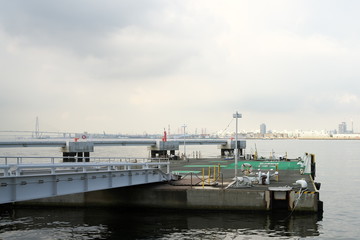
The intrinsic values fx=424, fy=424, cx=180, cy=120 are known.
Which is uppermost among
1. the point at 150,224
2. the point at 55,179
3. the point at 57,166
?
the point at 57,166

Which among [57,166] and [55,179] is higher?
[57,166]

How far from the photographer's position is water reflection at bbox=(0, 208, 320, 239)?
26.1m

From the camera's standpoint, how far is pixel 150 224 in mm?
28328

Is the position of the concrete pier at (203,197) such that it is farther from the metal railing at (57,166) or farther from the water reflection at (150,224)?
the metal railing at (57,166)

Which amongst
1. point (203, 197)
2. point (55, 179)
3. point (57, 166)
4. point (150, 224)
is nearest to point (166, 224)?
point (150, 224)

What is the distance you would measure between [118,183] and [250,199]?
30.6ft

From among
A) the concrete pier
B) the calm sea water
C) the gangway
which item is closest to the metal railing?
the gangway

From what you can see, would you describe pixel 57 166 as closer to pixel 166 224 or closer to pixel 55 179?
pixel 55 179

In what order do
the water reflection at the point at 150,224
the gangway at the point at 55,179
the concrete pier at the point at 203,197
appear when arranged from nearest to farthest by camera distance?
the gangway at the point at 55,179 < the water reflection at the point at 150,224 < the concrete pier at the point at 203,197

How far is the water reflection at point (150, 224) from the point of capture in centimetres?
2614

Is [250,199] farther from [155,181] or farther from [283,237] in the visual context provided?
[155,181]

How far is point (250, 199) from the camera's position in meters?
30.0

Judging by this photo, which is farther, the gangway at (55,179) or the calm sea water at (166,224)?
the calm sea water at (166,224)

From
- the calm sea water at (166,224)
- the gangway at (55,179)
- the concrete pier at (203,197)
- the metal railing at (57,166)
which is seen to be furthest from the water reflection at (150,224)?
the metal railing at (57,166)
